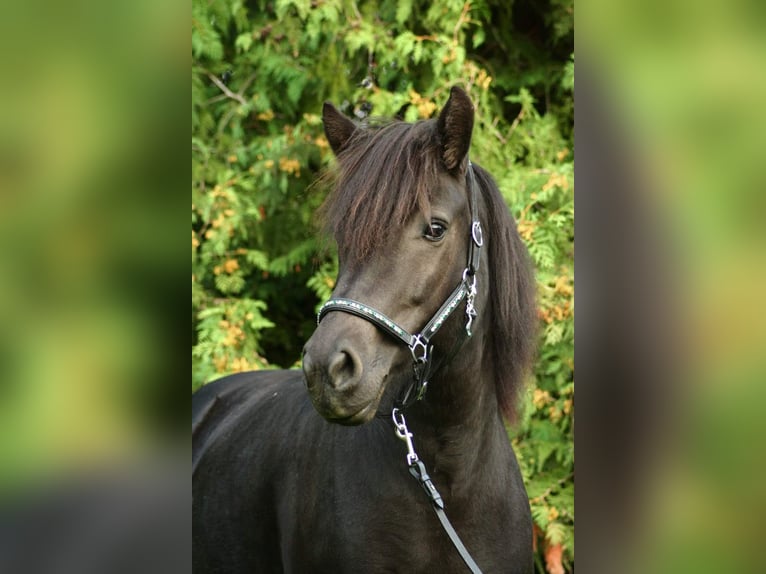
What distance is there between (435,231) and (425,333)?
0.87 ft

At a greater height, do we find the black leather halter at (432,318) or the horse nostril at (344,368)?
the black leather halter at (432,318)

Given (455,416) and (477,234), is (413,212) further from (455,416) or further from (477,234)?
(455,416)

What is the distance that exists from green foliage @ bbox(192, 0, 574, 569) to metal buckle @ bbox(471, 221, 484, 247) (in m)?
2.18

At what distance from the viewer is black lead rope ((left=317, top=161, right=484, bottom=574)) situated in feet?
6.32

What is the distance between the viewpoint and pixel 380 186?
2066 mm

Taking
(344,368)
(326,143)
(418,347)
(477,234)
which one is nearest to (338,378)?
(344,368)

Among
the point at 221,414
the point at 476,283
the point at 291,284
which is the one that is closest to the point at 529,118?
the point at 291,284

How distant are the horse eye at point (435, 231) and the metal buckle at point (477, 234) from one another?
126 millimetres

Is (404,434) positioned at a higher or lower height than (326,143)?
lower

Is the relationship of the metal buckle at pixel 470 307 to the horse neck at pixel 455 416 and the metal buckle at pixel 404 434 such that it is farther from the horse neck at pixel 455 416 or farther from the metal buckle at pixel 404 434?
the metal buckle at pixel 404 434

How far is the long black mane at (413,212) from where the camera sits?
202 cm
